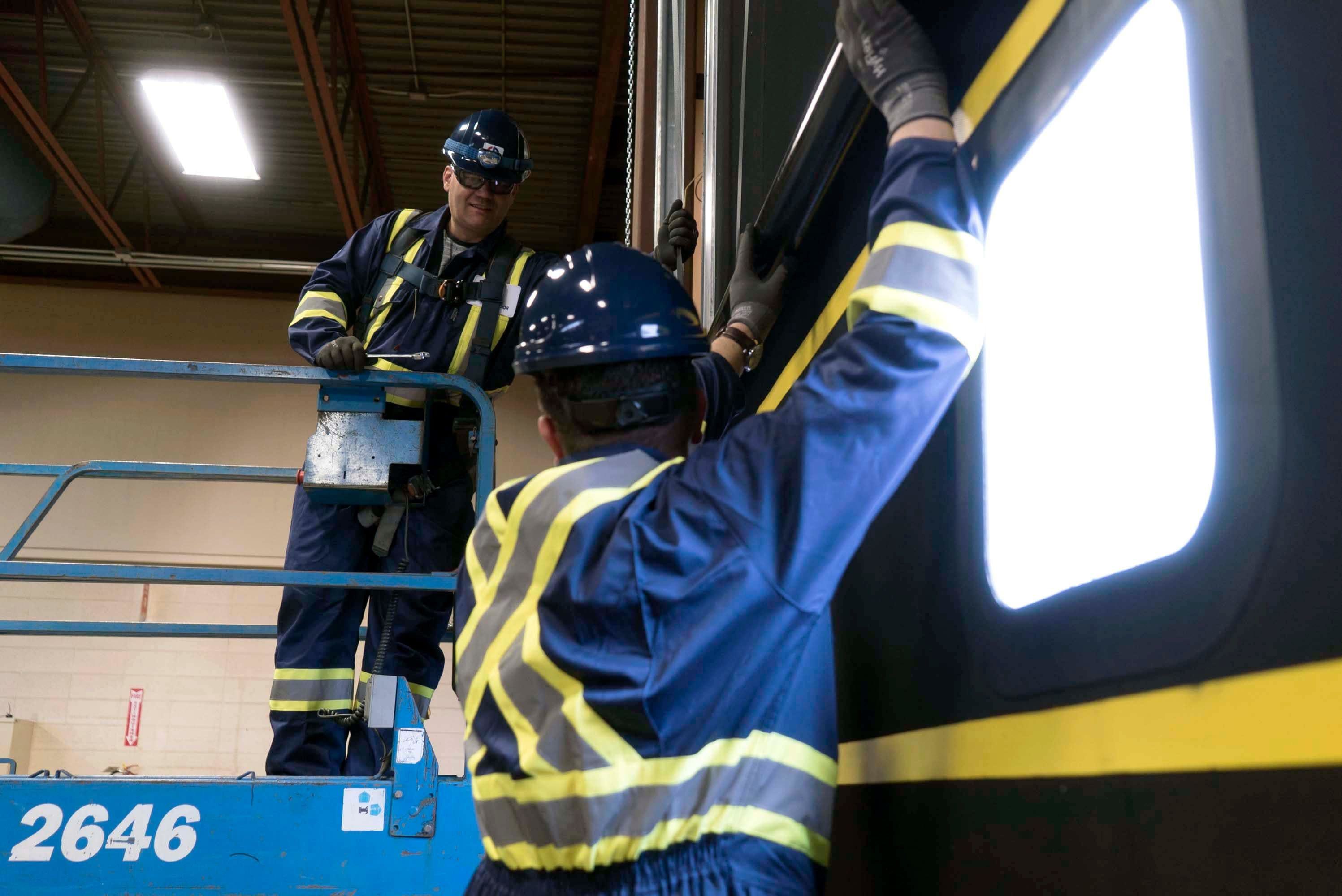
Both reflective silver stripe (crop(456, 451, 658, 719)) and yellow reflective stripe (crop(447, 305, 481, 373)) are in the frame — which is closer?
reflective silver stripe (crop(456, 451, 658, 719))

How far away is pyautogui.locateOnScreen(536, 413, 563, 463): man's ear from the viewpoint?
4.88 ft

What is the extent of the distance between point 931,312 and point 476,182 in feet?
8.67

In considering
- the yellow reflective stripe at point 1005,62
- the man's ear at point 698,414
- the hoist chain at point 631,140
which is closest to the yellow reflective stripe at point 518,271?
the hoist chain at point 631,140

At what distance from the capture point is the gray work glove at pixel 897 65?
4.32 feet

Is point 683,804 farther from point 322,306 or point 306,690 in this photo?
point 322,306

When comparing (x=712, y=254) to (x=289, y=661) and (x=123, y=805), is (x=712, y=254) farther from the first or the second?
(x=123, y=805)

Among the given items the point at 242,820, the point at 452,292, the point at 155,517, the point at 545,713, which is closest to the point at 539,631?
the point at 545,713

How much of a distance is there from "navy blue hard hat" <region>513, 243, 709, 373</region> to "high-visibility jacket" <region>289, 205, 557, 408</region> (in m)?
1.94

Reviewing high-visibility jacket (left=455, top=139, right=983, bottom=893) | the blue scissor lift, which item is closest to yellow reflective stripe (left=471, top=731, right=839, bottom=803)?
high-visibility jacket (left=455, top=139, right=983, bottom=893)

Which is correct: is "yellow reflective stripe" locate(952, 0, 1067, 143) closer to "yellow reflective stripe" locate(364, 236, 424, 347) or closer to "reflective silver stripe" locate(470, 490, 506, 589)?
"reflective silver stripe" locate(470, 490, 506, 589)

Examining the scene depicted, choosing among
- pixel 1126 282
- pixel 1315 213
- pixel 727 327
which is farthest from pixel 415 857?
pixel 1315 213

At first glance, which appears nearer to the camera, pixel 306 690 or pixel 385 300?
pixel 306 690

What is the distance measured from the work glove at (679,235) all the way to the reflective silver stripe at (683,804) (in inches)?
68.0

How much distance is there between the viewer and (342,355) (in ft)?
10.2
